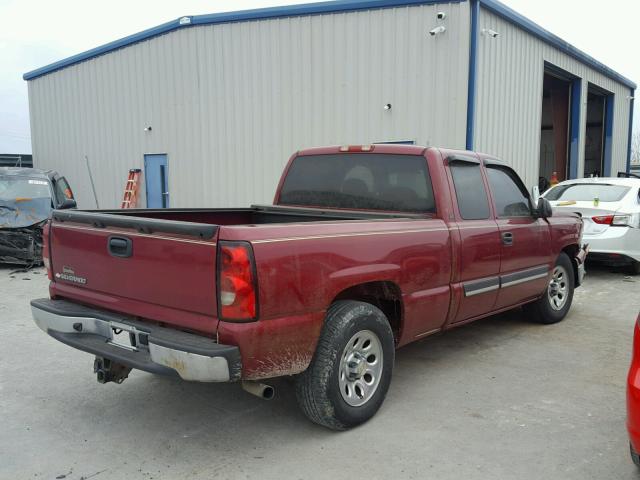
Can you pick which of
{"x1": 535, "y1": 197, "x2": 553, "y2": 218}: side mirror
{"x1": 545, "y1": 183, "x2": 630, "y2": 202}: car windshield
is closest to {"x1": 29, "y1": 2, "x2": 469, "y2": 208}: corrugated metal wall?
{"x1": 545, "y1": 183, "x2": 630, "y2": 202}: car windshield

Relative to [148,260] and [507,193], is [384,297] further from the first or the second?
[507,193]

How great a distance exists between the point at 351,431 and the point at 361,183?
2.08 meters

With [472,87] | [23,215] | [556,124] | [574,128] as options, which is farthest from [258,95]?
[556,124]

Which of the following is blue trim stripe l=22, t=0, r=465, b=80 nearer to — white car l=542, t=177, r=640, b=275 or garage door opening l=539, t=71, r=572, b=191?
white car l=542, t=177, r=640, b=275

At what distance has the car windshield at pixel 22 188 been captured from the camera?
32.3 feet

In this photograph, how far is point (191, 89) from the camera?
46.3ft

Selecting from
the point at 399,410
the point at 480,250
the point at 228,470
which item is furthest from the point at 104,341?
the point at 480,250

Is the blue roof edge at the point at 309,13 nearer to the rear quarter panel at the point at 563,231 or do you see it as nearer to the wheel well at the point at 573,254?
the rear quarter panel at the point at 563,231

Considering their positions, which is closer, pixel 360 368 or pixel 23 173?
pixel 360 368

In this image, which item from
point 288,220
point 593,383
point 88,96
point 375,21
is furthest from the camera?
point 88,96

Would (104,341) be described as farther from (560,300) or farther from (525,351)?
(560,300)

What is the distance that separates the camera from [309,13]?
38.8 ft

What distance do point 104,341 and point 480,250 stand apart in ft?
9.52

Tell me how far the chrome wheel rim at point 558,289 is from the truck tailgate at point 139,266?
430 cm
